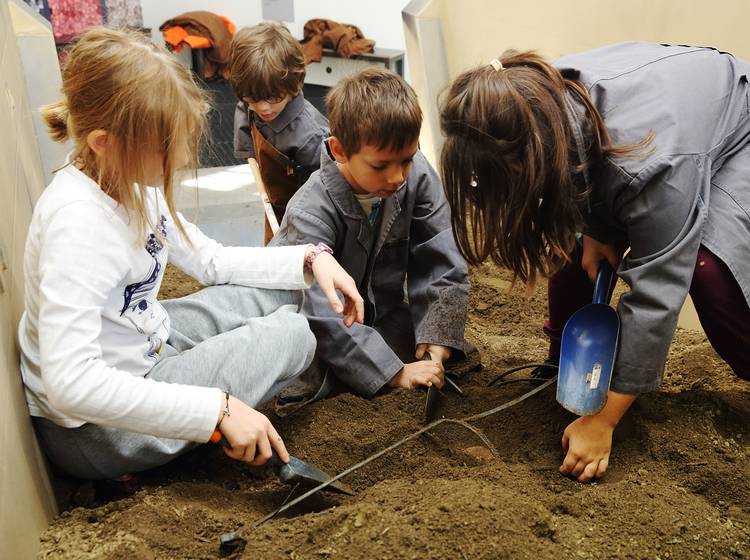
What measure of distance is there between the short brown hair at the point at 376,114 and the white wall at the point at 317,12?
3.28 metres

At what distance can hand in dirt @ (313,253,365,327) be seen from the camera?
136 cm

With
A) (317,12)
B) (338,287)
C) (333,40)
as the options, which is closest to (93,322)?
(338,287)

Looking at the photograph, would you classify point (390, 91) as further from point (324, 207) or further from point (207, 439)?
point (207, 439)

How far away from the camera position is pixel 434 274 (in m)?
1.77

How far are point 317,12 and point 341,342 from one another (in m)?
3.75

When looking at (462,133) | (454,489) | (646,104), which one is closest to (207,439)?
(454,489)

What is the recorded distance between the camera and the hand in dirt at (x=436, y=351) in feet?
5.52

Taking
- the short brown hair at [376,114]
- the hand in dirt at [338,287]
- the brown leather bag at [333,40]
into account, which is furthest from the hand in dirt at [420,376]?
the brown leather bag at [333,40]

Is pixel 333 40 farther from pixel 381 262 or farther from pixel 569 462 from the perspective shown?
pixel 569 462

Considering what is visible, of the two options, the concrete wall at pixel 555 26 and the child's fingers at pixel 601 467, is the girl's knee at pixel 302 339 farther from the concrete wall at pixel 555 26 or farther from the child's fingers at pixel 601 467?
the concrete wall at pixel 555 26

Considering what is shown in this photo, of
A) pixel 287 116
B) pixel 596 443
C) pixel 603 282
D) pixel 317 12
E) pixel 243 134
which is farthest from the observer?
pixel 317 12

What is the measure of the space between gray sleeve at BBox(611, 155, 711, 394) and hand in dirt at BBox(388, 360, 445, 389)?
460 mm

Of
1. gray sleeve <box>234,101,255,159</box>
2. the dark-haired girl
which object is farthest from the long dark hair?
gray sleeve <box>234,101,255,159</box>

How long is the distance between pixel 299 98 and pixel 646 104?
1295mm
